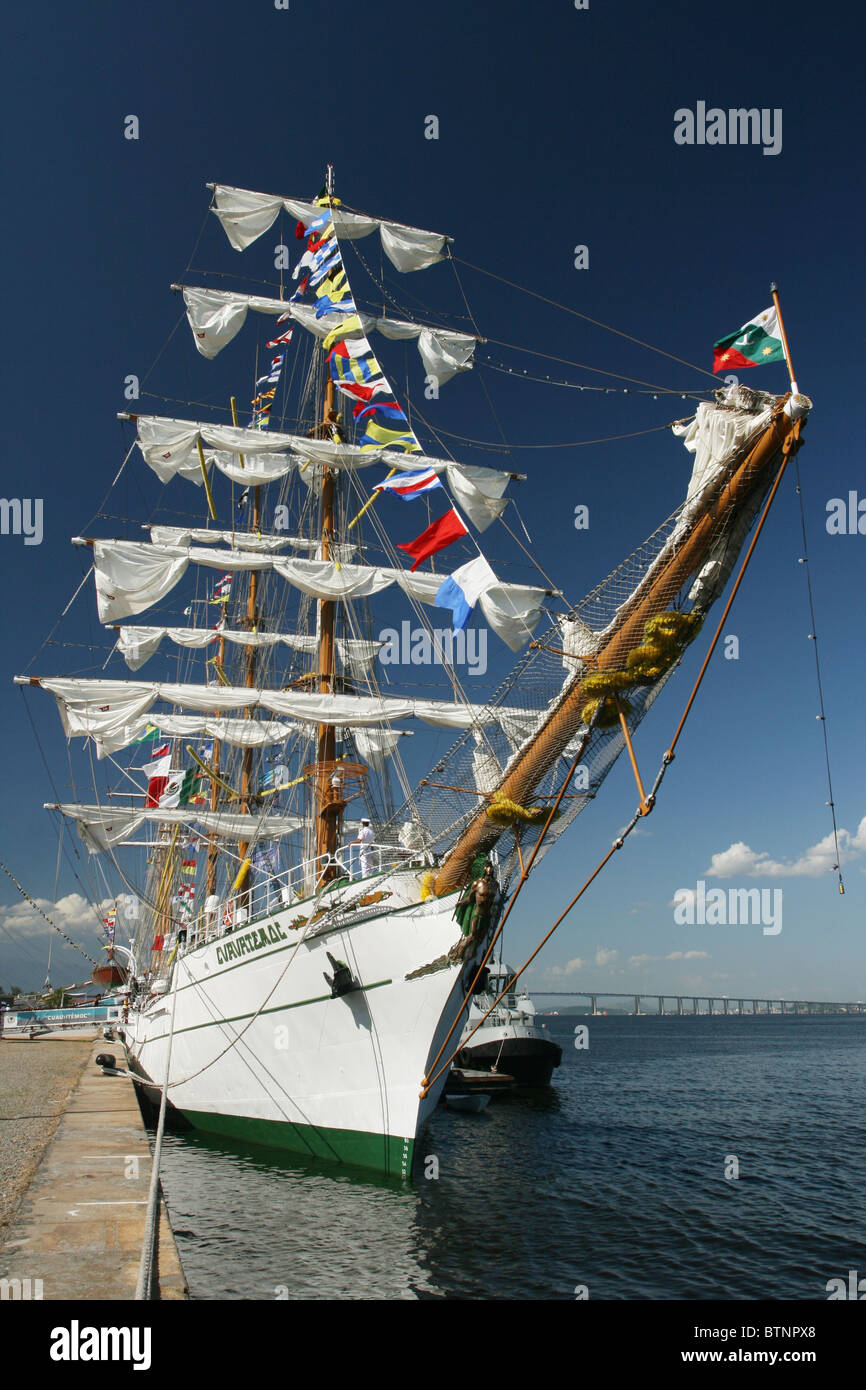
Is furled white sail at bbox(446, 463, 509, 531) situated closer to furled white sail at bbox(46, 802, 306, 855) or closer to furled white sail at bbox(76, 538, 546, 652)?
furled white sail at bbox(76, 538, 546, 652)

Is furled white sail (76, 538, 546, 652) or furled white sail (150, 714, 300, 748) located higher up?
furled white sail (76, 538, 546, 652)

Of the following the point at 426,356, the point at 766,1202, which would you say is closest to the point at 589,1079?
the point at 766,1202

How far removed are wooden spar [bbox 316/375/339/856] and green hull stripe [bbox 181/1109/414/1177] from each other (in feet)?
17.2

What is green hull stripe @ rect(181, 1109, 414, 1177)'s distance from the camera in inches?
552

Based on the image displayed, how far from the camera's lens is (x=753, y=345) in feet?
29.8

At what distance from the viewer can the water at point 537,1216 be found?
33.3ft

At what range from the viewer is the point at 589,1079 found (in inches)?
1740

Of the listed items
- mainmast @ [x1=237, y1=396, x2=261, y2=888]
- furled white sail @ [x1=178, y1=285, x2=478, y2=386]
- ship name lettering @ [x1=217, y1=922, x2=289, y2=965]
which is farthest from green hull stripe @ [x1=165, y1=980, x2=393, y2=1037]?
furled white sail @ [x1=178, y1=285, x2=478, y2=386]

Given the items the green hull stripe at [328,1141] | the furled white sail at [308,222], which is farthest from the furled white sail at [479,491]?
the green hull stripe at [328,1141]

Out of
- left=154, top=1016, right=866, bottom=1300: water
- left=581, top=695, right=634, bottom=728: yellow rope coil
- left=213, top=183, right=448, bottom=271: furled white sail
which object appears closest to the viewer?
left=154, top=1016, right=866, bottom=1300: water

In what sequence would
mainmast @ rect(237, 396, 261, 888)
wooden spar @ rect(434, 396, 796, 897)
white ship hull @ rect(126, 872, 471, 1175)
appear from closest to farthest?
wooden spar @ rect(434, 396, 796, 897) < white ship hull @ rect(126, 872, 471, 1175) < mainmast @ rect(237, 396, 261, 888)

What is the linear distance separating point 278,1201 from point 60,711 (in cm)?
1736
